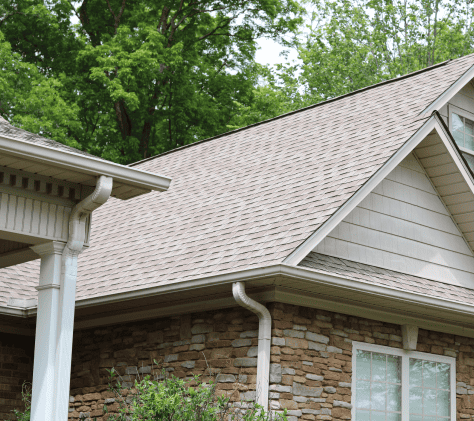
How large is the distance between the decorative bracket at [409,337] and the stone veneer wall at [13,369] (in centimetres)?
543

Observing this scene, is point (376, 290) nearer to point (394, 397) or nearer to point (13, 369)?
point (394, 397)

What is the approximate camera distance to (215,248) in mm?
8977

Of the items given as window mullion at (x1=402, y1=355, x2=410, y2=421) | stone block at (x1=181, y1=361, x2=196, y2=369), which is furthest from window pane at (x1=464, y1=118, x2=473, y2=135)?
stone block at (x1=181, y1=361, x2=196, y2=369)

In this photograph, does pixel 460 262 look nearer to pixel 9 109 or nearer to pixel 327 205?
pixel 327 205

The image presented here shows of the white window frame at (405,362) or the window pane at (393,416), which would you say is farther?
the window pane at (393,416)

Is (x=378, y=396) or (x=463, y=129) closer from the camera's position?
(x=378, y=396)

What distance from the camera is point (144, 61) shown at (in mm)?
22484

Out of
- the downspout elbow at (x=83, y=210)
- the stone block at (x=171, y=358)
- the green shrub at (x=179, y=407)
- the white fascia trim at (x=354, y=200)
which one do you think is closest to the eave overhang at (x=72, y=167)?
the downspout elbow at (x=83, y=210)

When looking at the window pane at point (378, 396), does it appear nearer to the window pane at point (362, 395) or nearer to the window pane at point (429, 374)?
the window pane at point (362, 395)

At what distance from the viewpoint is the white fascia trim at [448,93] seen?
394 inches

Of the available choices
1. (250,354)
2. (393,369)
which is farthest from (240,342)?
(393,369)

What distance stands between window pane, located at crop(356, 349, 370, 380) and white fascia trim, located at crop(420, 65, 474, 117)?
3.24m

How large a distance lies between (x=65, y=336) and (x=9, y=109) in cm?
1621

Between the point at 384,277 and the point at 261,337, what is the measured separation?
6.65 feet
